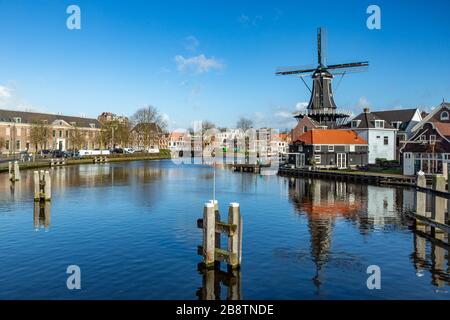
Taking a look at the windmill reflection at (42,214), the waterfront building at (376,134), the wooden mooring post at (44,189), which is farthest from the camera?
the waterfront building at (376,134)

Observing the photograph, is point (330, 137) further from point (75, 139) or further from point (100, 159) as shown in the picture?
point (75, 139)

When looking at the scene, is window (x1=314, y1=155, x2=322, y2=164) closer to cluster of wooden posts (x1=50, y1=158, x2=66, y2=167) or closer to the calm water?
the calm water

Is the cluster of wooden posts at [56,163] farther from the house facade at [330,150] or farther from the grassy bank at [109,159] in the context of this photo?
the house facade at [330,150]

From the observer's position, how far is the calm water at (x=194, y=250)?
17.3 meters

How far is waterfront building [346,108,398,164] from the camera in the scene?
83.5 meters

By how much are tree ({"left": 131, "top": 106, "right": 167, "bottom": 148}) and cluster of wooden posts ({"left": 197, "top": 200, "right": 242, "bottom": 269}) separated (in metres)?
126

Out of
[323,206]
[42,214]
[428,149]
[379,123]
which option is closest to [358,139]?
[379,123]

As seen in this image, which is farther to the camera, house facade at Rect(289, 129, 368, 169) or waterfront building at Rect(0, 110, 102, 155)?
waterfront building at Rect(0, 110, 102, 155)

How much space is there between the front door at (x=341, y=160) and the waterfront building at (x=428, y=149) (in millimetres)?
18292

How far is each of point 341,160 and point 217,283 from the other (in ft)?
221

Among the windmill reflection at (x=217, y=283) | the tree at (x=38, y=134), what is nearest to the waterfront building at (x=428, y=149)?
the windmill reflection at (x=217, y=283)

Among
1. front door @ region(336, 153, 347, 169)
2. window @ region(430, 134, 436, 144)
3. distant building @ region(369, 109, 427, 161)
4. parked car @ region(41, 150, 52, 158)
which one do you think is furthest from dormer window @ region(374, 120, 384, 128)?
parked car @ region(41, 150, 52, 158)

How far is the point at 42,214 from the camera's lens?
109ft
